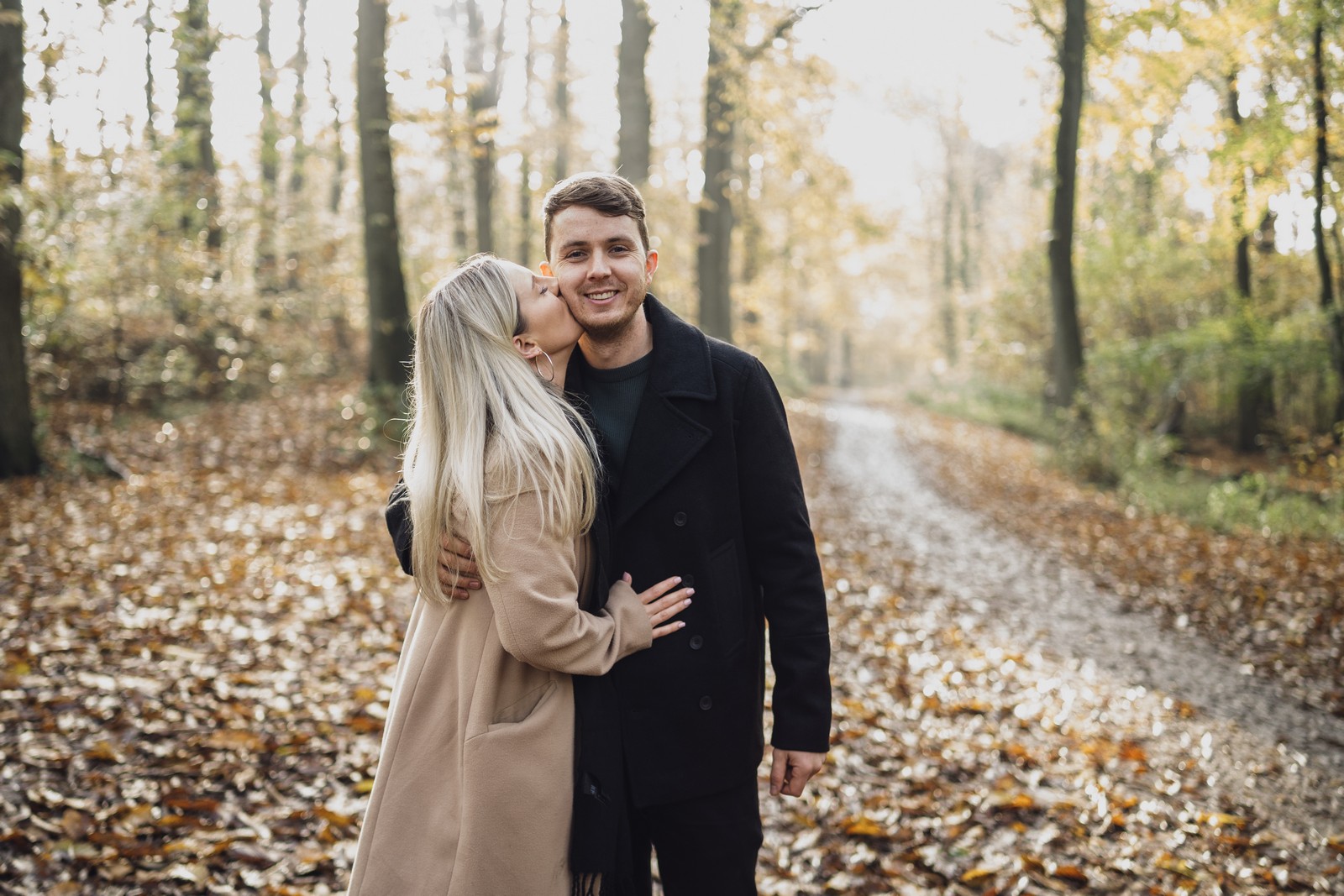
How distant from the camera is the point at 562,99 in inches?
845

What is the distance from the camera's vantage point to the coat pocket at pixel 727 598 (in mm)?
2373

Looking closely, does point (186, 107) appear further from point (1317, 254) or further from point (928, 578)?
point (1317, 254)

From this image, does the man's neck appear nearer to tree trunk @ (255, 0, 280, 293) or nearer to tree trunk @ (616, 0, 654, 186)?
tree trunk @ (616, 0, 654, 186)

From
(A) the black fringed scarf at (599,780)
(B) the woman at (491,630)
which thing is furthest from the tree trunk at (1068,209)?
(B) the woman at (491,630)

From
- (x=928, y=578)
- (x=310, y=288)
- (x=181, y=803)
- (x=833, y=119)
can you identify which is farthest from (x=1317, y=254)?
(x=310, y=288)

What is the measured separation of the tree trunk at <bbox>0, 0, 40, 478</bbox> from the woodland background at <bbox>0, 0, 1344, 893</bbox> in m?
0.04

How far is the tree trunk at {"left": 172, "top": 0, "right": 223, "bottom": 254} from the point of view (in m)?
15.1

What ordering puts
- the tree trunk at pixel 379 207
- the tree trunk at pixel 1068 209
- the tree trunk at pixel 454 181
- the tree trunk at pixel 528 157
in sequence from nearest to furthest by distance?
the tree trunk at pixel 379 207 → the tree trunk at pixel 1068 209 → the tree trunk at pixel 454 181 → the tree trunk at pixel 528 157

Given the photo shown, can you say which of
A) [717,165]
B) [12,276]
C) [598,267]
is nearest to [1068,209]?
[717,165]

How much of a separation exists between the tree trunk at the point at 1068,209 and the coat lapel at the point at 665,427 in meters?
14.0

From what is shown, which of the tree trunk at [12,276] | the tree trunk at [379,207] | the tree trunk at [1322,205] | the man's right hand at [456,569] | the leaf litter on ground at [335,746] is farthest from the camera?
the tree trunk at [379,207]

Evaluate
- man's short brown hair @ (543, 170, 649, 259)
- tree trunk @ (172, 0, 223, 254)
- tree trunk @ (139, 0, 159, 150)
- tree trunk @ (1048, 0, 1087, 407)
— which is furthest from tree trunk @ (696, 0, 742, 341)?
man's short brown hair @ (543, 170, 649, 259)

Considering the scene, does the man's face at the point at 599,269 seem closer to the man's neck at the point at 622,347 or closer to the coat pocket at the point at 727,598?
the man's neck at the point at 622,347

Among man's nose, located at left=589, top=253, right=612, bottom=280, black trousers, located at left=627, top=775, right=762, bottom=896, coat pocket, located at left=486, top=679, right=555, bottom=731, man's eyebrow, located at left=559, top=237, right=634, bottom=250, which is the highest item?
man's eyebrow, located at left=559, top=237, right=634, bottom=250
